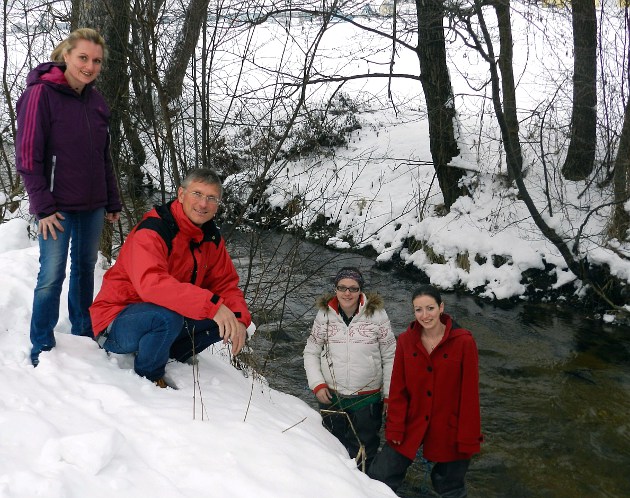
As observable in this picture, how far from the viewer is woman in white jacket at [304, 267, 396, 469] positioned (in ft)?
15.8

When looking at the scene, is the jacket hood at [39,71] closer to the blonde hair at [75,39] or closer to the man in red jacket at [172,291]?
the blonde hair at [75,39]

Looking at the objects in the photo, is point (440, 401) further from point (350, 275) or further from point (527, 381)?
point (527, 381)

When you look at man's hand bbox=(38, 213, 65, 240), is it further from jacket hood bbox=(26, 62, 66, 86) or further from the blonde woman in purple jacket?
jacket hood bbox=(26, 62, 66, 86)

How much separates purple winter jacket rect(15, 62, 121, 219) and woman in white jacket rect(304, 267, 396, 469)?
193 cm

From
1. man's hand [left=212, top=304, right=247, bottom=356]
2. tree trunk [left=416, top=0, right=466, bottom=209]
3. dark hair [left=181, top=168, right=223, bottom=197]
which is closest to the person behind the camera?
man's hand [left=212, top=304, right=247, bottom=356]

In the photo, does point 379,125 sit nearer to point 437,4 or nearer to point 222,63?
point 437,4

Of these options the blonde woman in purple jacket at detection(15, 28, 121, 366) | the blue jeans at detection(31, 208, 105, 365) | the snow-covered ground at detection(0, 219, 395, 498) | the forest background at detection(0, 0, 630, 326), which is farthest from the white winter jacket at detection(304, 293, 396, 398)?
the blonde woman in purple jacket at detection(15, 28, 121, 366)

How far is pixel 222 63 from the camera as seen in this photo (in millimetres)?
6645

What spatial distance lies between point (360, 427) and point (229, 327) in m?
1.70

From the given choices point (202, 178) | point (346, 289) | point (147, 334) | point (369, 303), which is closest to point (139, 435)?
point (147, 334)

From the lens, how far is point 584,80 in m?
9.52

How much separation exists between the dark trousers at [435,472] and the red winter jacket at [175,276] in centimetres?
144

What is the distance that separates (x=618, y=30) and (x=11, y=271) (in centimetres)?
873

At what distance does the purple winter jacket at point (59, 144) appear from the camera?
369cm
